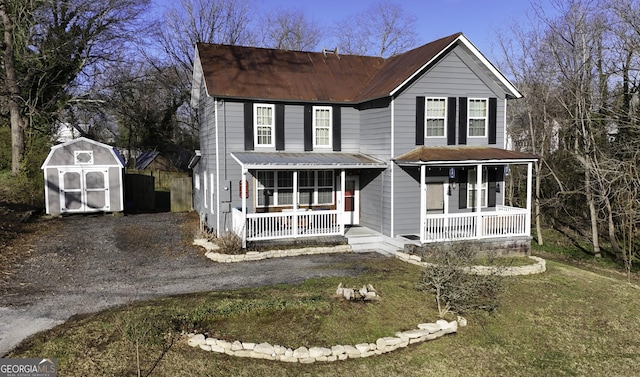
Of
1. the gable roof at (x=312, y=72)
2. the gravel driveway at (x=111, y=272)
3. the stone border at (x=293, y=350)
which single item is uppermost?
the gable roof at (x=312, y=72)

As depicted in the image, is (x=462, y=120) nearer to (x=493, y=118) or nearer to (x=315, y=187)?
(x=493, y=118)

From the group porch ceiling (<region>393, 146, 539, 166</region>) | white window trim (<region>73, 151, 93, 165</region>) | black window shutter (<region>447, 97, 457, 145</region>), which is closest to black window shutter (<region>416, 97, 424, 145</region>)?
porch ceiling (<region>393, 146, 539, 166</region>)

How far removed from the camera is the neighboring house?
15.0 metres

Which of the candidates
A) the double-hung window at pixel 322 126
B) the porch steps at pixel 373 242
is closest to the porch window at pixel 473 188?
the porch steps at pixel 373 242

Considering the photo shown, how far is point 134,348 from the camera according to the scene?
7.02 m

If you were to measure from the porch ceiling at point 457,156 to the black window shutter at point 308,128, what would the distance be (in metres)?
3.33

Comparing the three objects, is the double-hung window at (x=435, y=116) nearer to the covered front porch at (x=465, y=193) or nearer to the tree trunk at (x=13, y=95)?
the covered front porch at (x=465, y=193)

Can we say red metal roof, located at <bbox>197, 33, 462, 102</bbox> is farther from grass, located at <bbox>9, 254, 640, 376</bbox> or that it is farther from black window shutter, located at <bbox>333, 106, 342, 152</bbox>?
grass, located at <bbox>9, 254, 640, 376</bbox>

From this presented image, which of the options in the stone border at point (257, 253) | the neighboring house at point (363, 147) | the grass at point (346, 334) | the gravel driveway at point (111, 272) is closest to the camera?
the grass at point (346, 334)

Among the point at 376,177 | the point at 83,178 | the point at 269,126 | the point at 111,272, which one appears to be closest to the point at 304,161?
the point at 269,126

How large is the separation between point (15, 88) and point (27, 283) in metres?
15.2

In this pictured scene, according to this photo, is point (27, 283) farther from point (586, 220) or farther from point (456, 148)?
point (586, 220)

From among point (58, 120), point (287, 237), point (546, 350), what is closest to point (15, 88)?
point (58, 120)

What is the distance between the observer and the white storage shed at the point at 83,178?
18.8m
